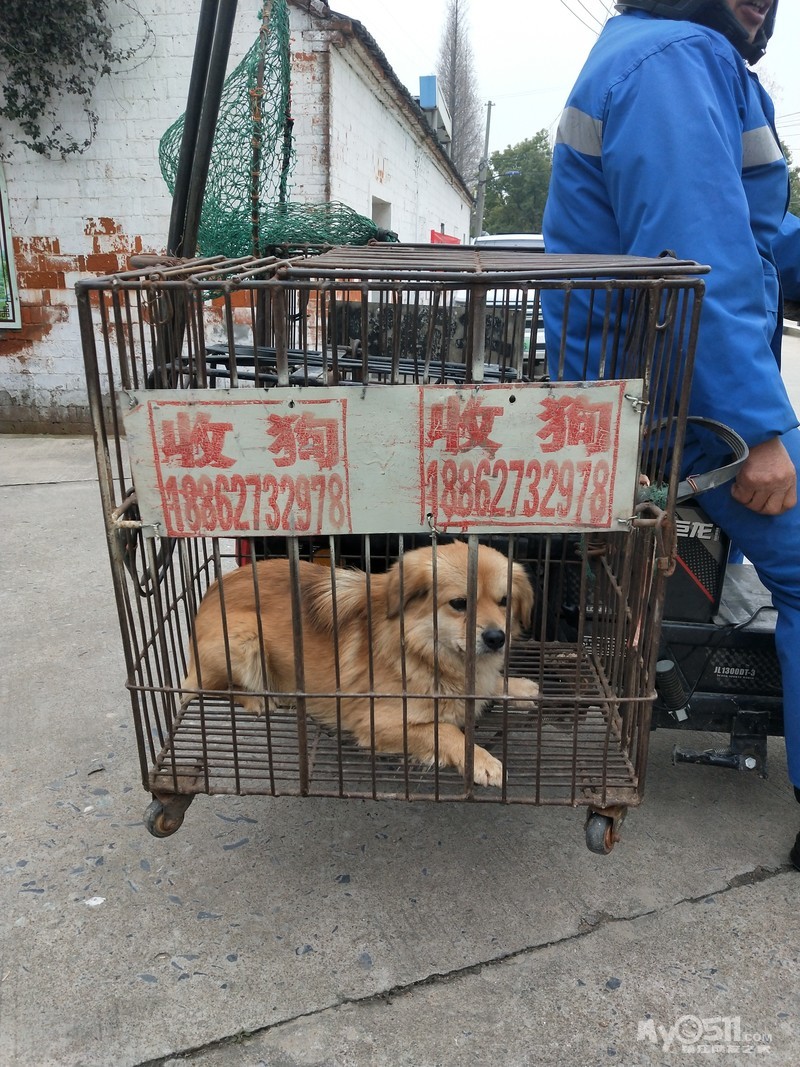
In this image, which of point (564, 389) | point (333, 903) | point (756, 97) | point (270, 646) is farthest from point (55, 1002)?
point (756, 97)

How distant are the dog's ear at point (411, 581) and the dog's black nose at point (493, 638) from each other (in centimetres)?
21

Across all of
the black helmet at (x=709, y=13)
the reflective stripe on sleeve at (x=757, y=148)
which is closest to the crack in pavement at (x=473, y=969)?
the reflective stripe on sleeve at (x=757, y=148)

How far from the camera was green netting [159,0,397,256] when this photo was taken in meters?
4.09

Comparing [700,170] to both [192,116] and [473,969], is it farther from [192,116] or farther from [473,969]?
[473,969]

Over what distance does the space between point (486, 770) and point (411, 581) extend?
1.83 feet

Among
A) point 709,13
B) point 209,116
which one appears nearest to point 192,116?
point 209,116

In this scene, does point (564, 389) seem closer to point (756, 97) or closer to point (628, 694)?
point (628, 694)

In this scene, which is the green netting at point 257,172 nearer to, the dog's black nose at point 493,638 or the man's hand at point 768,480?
the dog's black nose at point 493,638

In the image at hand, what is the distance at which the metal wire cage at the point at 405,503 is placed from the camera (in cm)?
162

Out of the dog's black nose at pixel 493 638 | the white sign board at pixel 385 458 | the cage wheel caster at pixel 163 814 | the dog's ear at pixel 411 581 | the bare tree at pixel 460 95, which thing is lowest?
the cage wheel caster at pixel 163 814

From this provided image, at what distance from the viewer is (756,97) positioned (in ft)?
7.12

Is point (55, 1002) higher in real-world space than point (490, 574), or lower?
lower

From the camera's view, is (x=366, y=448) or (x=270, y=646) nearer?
(x=366, y=448)

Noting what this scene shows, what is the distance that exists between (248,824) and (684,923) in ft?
4.59
